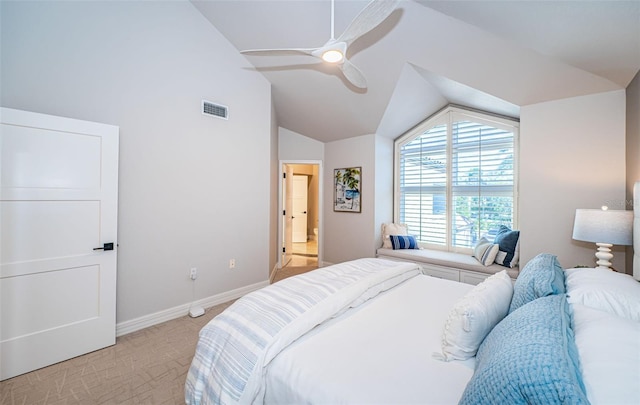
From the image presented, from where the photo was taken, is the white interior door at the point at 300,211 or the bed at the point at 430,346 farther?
the white interior door at the point at 300,211

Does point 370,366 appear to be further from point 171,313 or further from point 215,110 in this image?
point 215,110

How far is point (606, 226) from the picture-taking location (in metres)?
2.00

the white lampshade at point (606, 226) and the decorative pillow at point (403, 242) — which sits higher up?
the white lampshade at point (606, 226)

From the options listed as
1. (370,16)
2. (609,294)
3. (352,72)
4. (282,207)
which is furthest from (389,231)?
(370,16)

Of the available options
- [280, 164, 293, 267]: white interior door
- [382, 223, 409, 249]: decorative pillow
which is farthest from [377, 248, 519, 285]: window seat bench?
[280, 164, 293, 267]: white interior door

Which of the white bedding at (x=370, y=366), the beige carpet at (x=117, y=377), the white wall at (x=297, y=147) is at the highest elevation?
the white wall at (x=297, y=147)

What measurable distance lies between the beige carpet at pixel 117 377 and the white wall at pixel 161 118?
17.8 inches

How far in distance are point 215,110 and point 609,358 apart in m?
3.49

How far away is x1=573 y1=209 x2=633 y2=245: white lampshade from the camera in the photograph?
76.0 inches

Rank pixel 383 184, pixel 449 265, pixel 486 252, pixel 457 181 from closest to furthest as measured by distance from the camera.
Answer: pixel 486 252, pixel 449 265, pixel 457 181, pixel 383 184

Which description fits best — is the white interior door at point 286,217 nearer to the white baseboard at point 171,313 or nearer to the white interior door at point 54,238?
the white baseboard at point 171,313

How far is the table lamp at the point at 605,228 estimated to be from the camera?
1933 millimetres

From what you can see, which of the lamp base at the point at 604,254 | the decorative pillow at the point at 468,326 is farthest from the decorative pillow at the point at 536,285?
the lamp base at the point at 604,254

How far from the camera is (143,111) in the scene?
2.58m
